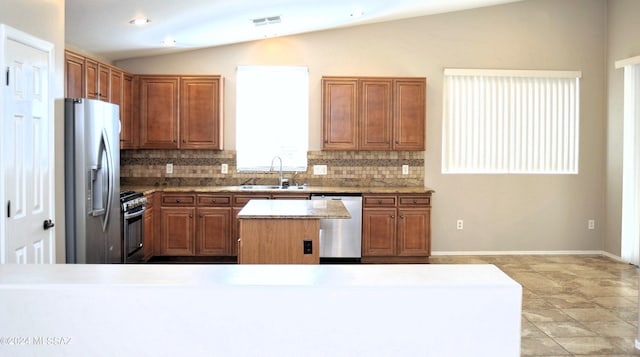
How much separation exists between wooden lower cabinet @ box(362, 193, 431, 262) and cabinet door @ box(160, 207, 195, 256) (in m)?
2.06

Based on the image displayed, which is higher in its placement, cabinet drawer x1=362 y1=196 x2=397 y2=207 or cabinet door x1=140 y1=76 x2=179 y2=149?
cabinet door x1=140 y1=76 x2=179 y2=149

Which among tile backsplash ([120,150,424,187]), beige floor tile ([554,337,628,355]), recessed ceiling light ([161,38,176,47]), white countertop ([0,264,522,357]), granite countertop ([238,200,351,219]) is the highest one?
recessed ceiling light ([161,38,176,47])

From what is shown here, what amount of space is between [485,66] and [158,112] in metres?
4.16

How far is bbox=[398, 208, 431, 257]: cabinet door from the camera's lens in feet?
20.3

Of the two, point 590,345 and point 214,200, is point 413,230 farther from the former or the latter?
point 590,345

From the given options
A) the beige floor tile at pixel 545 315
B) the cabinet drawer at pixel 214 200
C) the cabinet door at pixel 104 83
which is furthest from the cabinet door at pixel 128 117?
the beige floor tile at pixel 545 315

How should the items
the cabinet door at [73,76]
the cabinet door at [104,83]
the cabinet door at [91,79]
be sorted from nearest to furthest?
the cabinet door at [73,76]
the cabinet door at [91,79]
the cabinet door at [104,83]

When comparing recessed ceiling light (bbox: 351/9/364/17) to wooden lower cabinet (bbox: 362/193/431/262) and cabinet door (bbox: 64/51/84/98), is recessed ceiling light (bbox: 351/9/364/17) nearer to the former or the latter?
wooden lower cabinet (bbox: 362/193/431/262)

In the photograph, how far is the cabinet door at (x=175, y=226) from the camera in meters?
6.16

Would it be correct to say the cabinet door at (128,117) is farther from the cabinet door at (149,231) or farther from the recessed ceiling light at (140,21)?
the recessed ceiling light at (140,21)

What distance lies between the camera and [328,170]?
22.4 feet

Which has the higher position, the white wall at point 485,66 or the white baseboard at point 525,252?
the white wall at point 485,66

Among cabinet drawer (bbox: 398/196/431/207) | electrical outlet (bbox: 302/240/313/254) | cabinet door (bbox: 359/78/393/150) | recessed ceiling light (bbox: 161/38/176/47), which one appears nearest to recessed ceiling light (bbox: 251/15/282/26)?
recessed ceiling light (bbox: 161/38/176/47)

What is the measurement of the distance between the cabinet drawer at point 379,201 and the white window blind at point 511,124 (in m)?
1.08
